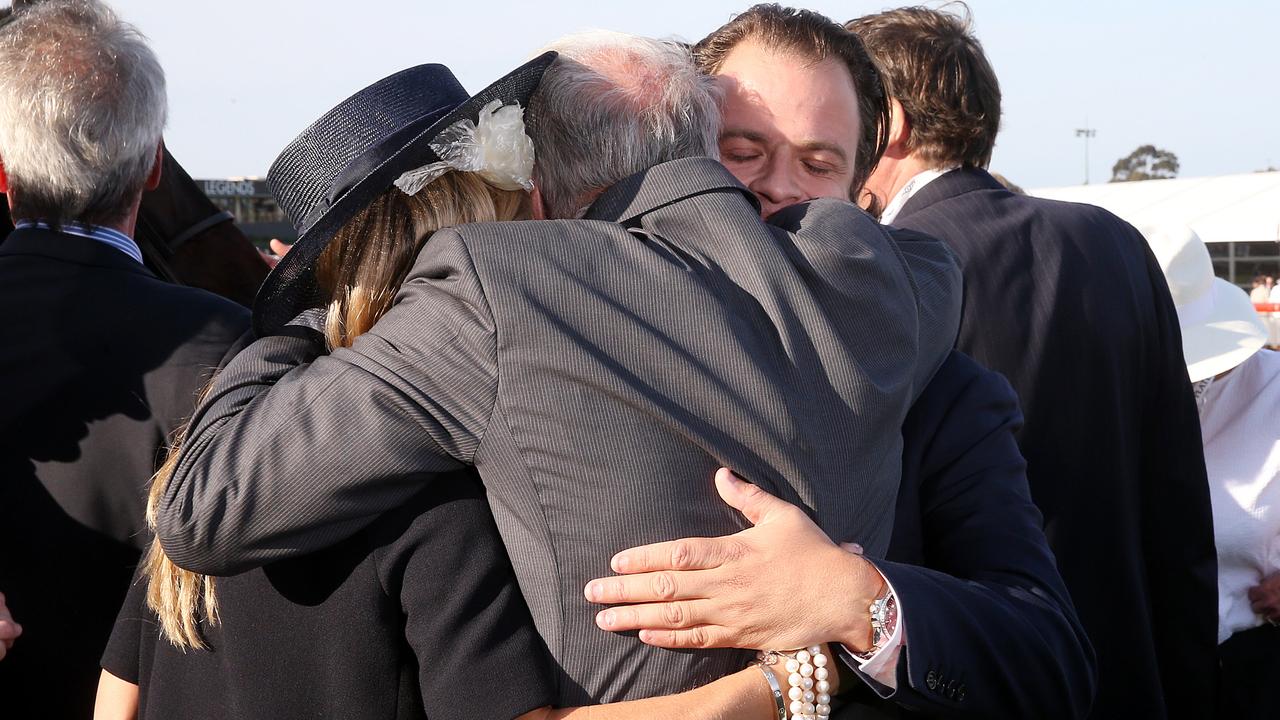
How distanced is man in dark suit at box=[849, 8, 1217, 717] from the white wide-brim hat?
15.3 inches

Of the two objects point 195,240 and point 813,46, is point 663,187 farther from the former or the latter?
point 195,240

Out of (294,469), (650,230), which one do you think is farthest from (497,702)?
(650,230)

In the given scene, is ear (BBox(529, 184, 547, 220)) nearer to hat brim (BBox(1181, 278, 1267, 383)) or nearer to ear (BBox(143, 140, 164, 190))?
ear (BBox(143, 140, 164, 190))

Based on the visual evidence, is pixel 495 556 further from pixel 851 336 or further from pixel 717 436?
pixel 851 336

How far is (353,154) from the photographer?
5.20 feet

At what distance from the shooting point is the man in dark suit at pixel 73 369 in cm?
211

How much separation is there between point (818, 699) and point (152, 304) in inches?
58.6

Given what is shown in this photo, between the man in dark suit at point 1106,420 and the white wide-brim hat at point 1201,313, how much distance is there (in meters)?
0.39

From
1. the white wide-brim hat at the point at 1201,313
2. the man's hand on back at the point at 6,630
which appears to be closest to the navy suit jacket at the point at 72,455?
the man's hand on back at the point at 6,630

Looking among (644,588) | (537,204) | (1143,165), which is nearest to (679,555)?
(644,588)

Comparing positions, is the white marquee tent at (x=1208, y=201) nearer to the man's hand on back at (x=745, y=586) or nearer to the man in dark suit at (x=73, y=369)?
the man in dark suit at (x=73, y=369)

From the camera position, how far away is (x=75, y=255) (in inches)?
86.0

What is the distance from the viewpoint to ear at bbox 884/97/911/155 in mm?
2758

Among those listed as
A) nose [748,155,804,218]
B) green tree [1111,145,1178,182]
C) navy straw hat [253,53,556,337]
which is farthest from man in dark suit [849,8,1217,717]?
green tree [1111,145,1178,182]
